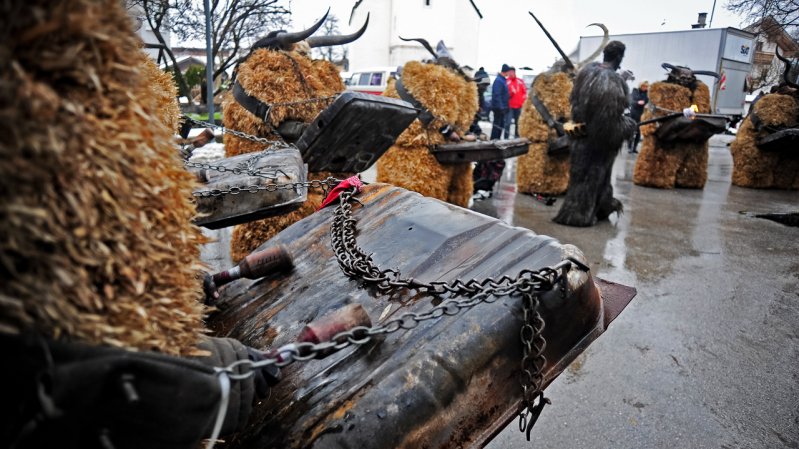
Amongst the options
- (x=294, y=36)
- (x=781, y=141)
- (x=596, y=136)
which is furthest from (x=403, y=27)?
(x=294, y=36)

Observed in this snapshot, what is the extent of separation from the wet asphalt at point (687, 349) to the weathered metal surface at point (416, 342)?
1.10 m

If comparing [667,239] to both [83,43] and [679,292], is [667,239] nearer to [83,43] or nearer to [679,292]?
[679,292]

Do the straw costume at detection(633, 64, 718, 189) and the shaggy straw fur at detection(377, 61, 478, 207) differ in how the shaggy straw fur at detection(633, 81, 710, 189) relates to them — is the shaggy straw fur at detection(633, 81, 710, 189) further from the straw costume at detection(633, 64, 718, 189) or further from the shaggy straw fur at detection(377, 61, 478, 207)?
the shaggy straw fur at detection(377, 61, 478, 207)

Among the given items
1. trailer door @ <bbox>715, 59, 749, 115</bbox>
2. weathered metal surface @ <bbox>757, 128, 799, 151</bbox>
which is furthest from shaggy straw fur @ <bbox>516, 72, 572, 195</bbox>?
trailer door @ <bbox>715, 59, 749, 115</bbox>

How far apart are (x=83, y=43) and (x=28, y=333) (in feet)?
1.42

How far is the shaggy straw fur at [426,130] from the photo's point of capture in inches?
212

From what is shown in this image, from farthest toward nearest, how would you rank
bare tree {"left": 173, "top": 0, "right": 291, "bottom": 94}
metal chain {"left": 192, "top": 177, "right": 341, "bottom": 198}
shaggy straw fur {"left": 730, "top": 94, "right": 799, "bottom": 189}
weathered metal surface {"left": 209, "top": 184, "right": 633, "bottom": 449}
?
bare tree {"left": 173, "top": 0, "right": 291, "bottom": 94} < shaggy straw fur {"left": 730, "top": 94, "right": 799, "bottom": 189} < metal chain {"left": 192, "top": 177, "right": 341, "bottom": 198} < weathered metal surface {"left": 209, "top": 184, "right": 633, "bottom": 449}

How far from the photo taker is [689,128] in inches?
Result: 310

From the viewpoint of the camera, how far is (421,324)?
1425 mm

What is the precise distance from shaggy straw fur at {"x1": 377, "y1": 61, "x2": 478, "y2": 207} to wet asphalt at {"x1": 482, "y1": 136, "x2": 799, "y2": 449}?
1.78 metres

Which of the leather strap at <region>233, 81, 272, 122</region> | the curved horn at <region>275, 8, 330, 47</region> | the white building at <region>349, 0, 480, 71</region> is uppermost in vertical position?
the white building at <region>349, 0, 480, 71</region>

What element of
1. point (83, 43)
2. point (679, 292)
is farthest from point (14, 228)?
point (679, 292)

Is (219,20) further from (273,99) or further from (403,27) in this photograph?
(403,27)

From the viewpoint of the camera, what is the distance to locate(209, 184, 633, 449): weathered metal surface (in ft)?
3.99
